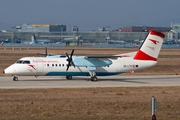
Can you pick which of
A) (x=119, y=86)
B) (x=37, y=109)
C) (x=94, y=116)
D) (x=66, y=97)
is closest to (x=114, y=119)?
(x=94, y=116)

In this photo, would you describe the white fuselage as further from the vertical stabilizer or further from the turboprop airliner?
the vertical stabilizer

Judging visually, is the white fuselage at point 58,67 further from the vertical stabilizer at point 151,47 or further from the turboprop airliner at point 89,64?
the vertical stabilizer at point 151,47

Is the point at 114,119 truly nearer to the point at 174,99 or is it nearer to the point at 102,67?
the point at 174,99

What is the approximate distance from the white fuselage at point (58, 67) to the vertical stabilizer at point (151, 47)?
492mm

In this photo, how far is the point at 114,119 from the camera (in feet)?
72.1

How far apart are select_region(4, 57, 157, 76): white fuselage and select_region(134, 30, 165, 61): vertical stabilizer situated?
49 centimetres

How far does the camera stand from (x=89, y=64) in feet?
145

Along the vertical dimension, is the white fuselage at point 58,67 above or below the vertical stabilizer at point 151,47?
below

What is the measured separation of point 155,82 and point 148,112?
61.2ft

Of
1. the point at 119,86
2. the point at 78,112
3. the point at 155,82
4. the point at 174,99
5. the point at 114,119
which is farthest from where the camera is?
the point at 155,82

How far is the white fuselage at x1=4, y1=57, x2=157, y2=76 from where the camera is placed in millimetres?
42844

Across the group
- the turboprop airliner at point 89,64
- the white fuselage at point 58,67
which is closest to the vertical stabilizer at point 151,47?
the turboprop airliner at point 89,64

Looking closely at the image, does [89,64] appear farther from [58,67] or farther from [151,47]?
[151,47]

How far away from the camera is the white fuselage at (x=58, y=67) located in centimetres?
4284
